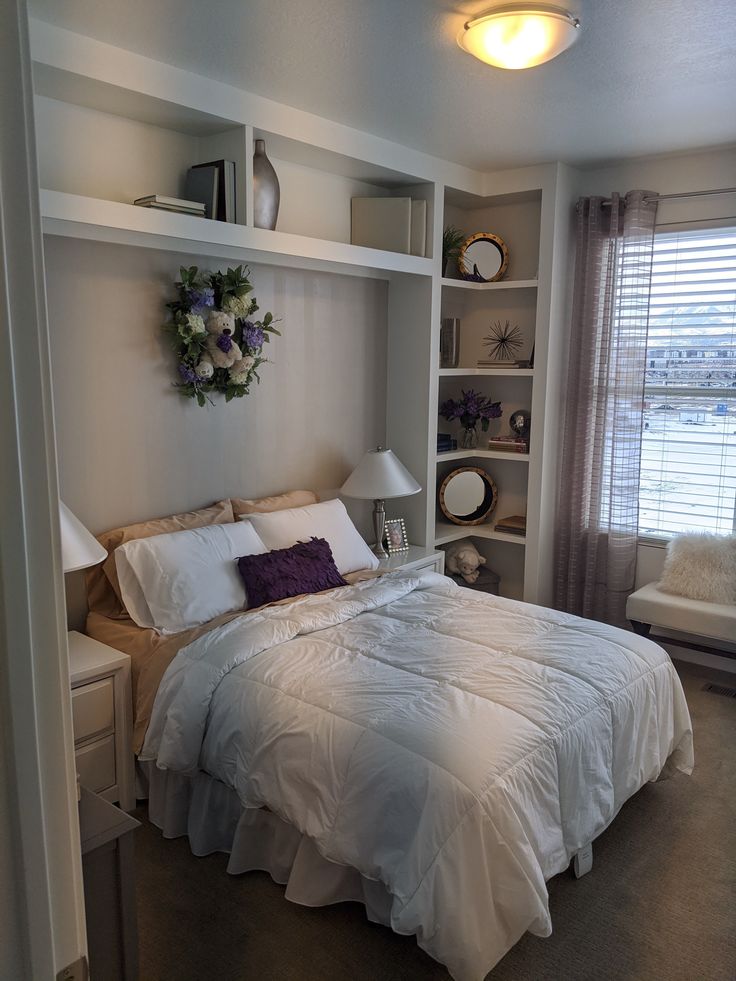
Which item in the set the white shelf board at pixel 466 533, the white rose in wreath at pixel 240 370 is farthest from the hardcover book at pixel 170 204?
the white shelf board at pixel 466 533

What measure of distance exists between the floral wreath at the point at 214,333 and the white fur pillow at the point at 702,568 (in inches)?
93.5

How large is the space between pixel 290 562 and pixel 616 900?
1.66 meters

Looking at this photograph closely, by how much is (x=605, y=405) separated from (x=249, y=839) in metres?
2.92

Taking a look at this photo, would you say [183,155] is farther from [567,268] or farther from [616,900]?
[616,900]

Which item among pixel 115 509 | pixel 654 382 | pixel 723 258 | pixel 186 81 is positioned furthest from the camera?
pixel 654 382

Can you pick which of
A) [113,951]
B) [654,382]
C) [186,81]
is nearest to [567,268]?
[654,382]

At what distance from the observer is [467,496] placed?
472 centimetres

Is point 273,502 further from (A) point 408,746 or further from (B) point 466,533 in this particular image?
(A) point 408,746

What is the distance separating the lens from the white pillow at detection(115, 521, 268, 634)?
2.84 m

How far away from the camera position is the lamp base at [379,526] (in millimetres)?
4047

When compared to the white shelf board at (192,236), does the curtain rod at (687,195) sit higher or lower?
higher

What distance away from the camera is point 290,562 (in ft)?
10.4

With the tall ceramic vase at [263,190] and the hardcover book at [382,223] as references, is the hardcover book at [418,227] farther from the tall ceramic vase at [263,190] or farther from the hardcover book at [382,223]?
the tall ceramic vase at [263,190]

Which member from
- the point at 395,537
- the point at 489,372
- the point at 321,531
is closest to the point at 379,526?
the point at 395,537
